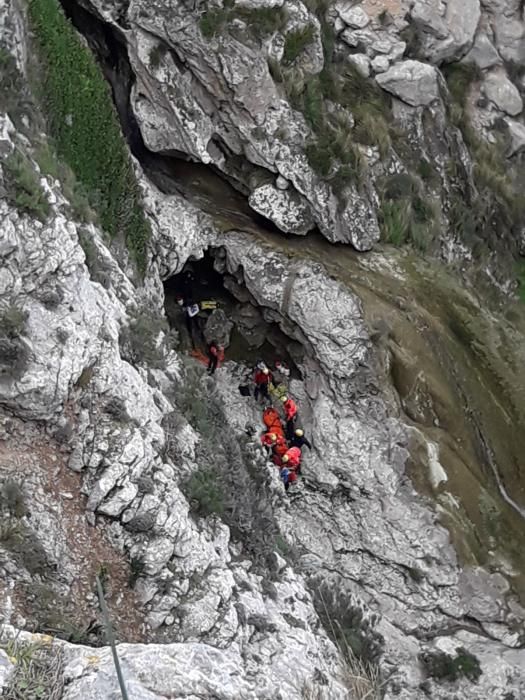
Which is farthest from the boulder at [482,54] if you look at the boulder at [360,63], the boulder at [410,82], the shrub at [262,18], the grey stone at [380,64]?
the shrub at [262,18]

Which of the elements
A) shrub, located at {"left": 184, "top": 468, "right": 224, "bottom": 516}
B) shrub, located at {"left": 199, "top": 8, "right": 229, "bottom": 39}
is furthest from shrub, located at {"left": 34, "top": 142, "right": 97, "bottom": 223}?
shrub, located at {"left": 184, "top": 468, "right": 224, "bottom": 516}

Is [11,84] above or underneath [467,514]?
above

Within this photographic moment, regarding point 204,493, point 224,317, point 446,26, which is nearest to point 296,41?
point 446,26

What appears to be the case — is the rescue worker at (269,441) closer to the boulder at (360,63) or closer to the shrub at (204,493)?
the shrub at (204,493)

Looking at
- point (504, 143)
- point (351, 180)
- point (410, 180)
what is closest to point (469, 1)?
point (504, 143)

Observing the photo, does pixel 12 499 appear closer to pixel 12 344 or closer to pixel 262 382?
pixel 12 344

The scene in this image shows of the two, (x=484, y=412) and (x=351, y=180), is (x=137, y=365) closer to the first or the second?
(x=351, y=180)
